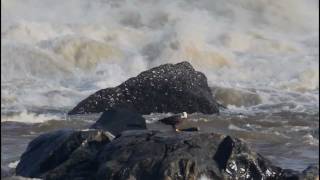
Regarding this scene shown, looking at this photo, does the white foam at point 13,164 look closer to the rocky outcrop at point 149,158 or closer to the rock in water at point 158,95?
Answer: the rocky outcrop at point 149,158

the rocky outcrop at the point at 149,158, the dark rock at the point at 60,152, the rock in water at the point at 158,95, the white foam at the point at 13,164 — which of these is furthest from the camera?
the rock in water at the point at 158,95

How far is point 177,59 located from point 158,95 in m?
7.58

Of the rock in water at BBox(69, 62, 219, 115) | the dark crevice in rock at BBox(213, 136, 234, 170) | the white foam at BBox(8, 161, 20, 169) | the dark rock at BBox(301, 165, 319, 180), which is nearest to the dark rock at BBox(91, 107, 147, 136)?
the white foam at BBox(8, 161, 20, 169)

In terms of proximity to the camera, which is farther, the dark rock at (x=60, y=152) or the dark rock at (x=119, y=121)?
the dark rock at (x=119, y=121)

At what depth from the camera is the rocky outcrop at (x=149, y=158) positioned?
19.5 ft

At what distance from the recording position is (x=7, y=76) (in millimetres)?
16172

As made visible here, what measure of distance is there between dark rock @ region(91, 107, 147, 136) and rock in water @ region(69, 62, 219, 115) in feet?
10.6

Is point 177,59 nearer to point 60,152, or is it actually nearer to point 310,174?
point 60,152

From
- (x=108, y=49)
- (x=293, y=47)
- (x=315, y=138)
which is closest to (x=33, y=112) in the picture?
(x=315, y=138)

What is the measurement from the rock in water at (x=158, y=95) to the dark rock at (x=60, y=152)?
4405mm

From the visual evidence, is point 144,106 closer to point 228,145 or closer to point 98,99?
point 98,99

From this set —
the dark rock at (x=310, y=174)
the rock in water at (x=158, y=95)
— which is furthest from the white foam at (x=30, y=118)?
the dark rock at (x=310, y=174)

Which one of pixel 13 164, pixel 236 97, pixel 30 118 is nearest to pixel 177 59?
pixel 236 97

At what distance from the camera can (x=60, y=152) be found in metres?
6.54
